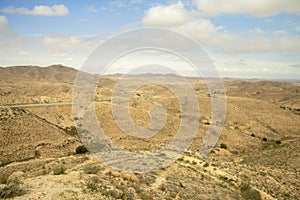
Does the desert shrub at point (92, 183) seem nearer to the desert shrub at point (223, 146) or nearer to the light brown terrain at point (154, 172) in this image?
the light brown terrain at point (154, 172)

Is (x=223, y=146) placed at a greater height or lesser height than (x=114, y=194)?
lesser

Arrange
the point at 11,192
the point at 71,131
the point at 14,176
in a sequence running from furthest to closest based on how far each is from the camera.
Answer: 1. the point at 71,131
2. the point at 14,176
3. the point at 11,192

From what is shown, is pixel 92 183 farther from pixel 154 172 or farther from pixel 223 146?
pixel 223 146

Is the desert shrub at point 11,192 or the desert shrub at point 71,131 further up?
the desert shrub at point 11,192

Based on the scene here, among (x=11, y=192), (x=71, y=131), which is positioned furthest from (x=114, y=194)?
(x=71, y=131)

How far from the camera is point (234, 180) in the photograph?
67.7 ft

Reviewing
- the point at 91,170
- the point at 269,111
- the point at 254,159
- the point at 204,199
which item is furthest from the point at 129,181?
the point at 269,111

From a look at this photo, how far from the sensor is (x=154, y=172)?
18344mm

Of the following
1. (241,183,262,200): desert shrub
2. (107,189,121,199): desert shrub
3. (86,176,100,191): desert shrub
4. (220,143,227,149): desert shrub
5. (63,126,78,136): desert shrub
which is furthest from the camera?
(220,143,227,149): desert shrub

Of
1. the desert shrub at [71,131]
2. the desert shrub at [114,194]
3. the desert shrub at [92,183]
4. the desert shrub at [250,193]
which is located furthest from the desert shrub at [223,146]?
the desert shrub at [114,194]

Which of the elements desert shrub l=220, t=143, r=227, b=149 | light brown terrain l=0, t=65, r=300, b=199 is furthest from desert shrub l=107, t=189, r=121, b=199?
desert shrub l=220, t=143, r=227, b=149

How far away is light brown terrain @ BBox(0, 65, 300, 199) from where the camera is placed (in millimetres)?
12938

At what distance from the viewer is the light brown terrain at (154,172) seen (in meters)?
12.9

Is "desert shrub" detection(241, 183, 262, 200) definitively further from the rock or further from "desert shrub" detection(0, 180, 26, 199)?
the rock
